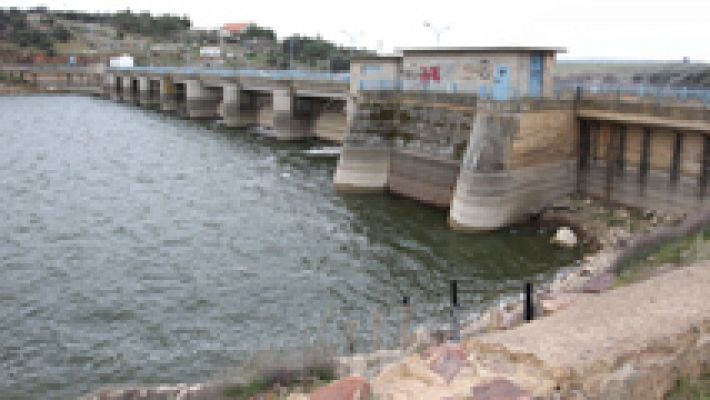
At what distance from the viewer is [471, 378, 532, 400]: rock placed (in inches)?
312

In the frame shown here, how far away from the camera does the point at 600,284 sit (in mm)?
15203

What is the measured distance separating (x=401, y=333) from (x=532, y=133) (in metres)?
14.9

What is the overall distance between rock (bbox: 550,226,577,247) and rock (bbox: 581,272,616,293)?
31.0 feet

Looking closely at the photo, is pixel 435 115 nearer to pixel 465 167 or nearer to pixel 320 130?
pixel 465 167

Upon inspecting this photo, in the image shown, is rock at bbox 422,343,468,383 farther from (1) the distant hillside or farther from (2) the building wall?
(1) the distant hillside

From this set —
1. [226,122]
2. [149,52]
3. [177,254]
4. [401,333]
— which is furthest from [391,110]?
[149,52]

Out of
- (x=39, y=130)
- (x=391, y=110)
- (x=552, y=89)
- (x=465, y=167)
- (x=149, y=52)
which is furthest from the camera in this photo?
(x=149, y=52)

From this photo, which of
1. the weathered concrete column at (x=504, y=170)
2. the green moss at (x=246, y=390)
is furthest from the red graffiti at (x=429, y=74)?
the green moss at (x=246, y=390)

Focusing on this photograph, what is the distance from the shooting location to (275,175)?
42.3 meters

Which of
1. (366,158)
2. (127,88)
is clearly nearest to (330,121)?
(366,158)

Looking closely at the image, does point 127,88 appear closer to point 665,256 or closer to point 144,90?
point 144,90

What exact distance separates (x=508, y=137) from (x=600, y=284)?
1363 centimetres

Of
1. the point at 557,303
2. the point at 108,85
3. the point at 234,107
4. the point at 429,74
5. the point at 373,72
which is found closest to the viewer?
the point at 557,303

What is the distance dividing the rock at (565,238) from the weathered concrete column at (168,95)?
245 feet
